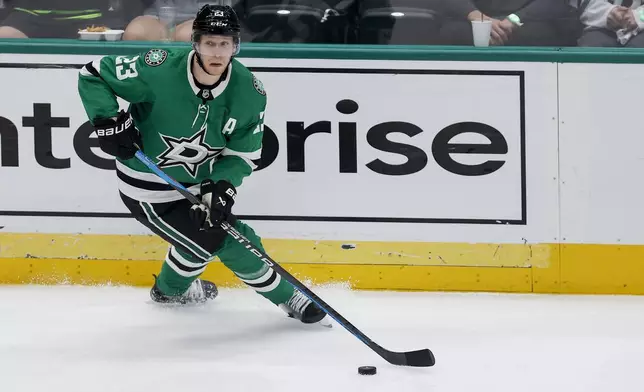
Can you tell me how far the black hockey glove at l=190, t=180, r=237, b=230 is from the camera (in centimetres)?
267

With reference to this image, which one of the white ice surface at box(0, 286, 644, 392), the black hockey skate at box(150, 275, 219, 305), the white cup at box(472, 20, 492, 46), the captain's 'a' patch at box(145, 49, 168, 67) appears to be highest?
the white cup at box(472, 20, 492, 46)

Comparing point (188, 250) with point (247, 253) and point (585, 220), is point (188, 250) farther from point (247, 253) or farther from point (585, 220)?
point (585, 220)

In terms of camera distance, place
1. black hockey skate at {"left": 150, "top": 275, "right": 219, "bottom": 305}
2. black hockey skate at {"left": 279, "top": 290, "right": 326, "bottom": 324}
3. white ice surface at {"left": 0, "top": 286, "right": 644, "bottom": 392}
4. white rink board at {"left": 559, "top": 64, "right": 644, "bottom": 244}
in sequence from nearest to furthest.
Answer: white ice surface at {"left": 0, "top": 286, "right": 644, "bottom": 392}
black hockey skate at {"left": 279, "top": 290, "right": 326, "bottom": 324}
black hockey skate at {"left": 150, "top": 275, "right": 219, "bottom": 305}
white rink board at {"left": 559, "top": 64, "right": 644, "bottom": 244}

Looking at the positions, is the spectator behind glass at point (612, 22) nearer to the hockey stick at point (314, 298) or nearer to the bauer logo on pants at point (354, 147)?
the bauer logo on pants at point (354, 147)

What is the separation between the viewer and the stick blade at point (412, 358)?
2488 mm

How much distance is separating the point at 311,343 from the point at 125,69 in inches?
39.8

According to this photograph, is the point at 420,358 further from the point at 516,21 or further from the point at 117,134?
the point at 516,21

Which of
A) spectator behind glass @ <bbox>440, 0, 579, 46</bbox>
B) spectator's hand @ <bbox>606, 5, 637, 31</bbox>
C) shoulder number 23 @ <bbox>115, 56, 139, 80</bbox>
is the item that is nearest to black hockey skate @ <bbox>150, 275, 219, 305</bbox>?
shoulder number 23 @ <bbox>115, 56, 139, 80</bbox>

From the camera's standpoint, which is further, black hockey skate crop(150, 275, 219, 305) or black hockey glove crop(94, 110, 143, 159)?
black hockey skate crop(150, 275, 219, 305)

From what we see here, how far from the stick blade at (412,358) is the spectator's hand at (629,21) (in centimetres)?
167

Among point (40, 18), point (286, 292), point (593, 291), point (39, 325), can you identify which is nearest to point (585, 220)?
point (593, 291)

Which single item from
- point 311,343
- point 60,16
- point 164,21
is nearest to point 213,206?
point 311,343

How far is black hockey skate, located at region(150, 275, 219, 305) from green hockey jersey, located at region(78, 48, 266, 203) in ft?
1.65

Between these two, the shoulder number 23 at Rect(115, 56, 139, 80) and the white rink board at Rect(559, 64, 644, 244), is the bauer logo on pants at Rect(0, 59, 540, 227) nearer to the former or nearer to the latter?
the white rink board at Rect(559, 64, 644, 244)
